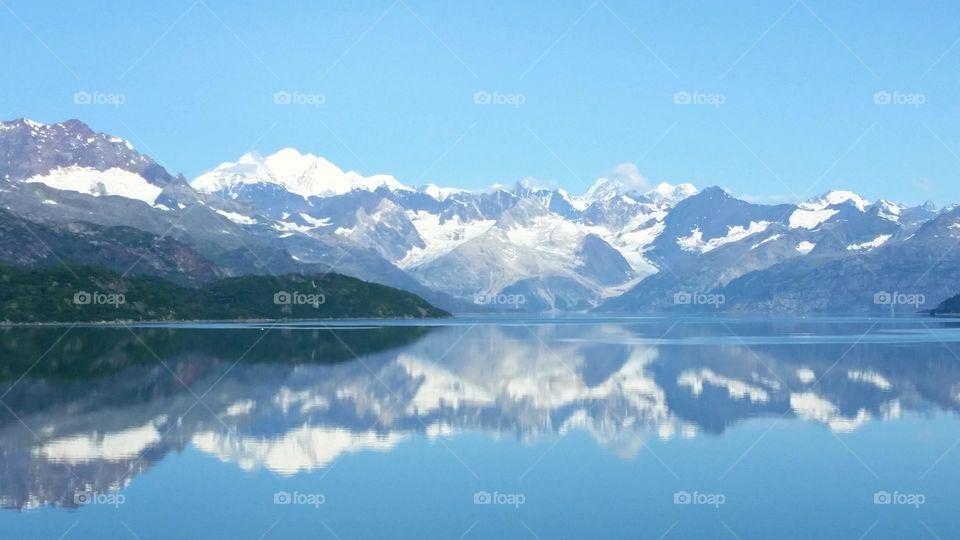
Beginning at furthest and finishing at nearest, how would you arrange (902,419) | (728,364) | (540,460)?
(728,364) → (902,419) → (540,460)

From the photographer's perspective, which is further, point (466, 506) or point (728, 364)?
point (728, 364)

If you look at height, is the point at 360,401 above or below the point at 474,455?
above

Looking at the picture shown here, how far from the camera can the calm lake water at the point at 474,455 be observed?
49188mm

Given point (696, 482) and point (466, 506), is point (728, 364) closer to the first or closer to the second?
point (696, 482)

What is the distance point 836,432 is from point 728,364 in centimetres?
7296

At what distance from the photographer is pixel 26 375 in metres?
120

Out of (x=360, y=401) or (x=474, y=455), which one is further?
(x=360, y=401)

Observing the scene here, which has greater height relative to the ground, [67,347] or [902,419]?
[67,347]

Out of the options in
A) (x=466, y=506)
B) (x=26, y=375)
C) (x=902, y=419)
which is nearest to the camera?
(x=466, y=506)

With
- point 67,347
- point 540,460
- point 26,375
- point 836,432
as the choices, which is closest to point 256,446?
point 540,460

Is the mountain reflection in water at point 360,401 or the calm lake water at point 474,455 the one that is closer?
the calm lake water at point 474,455

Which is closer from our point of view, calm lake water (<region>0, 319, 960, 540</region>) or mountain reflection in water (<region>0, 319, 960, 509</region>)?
calm lake water (<region>0, 319, 960, 540</region>)

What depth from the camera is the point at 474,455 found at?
68.5 m

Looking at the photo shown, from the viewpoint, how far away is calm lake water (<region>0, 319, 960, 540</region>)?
49.2 metres
